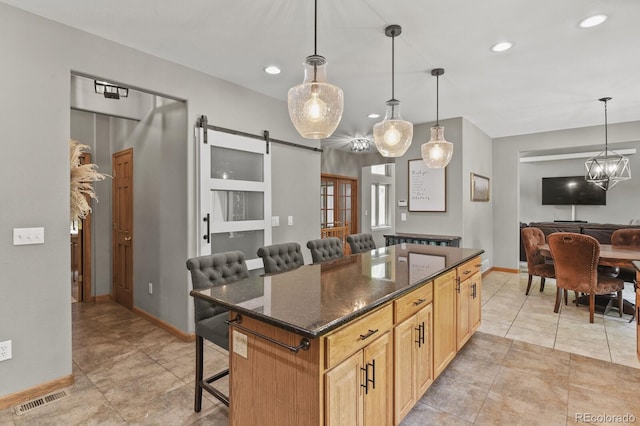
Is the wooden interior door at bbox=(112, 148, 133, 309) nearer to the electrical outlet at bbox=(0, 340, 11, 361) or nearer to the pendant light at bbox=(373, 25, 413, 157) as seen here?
the electrical outlet at bbox=(0, 340, 11, 361)

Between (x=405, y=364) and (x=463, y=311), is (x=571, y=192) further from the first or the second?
(x=405, y=364)

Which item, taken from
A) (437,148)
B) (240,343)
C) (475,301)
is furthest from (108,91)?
(475,301)

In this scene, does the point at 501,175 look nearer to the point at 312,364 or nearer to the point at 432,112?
the point at 432,112

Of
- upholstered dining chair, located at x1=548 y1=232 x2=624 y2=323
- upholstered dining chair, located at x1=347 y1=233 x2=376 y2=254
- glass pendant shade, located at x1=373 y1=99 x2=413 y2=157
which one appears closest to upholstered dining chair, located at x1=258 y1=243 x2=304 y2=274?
upholstered dining chair, located at x1=347 y1=233 x2=376 y2=254

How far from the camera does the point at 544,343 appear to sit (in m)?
3.19

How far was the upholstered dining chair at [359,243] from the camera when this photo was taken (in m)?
3.48

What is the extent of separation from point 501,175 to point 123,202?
21.6 feet

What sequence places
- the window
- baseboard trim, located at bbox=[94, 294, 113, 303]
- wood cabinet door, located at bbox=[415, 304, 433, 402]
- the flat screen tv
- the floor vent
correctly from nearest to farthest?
1. wood cabinet door, located at bbox=[415, 304, 433, 402]
2. the floor vent
3. baseboard trim, located at bbox=[94, 294, 113, 303]
4. the window
5. the flat screen tv

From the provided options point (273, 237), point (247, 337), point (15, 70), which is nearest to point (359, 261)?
point (247, 337)

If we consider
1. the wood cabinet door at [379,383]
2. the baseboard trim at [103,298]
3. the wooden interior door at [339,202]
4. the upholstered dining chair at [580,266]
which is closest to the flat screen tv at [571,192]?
the wooden interior door at [339,202]

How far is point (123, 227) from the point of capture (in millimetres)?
4395

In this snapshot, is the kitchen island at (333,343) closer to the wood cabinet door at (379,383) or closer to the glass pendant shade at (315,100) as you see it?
the wood cabinet door at (379,383)

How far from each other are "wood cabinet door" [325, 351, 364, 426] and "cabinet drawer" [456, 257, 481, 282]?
59.9 inches

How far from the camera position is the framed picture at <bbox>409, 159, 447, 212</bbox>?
5195mm
